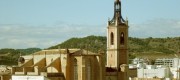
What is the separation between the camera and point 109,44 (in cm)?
5753

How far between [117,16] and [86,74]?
990 centimetres

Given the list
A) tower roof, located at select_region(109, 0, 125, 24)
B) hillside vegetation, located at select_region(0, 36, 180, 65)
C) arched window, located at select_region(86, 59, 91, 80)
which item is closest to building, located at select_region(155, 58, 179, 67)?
hillside vegetation, located at select_region(0, 36, 180, 65)

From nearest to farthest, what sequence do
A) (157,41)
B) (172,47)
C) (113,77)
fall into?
(113,77), (172,47), (157,41)

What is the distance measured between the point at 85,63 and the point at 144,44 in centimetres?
11254

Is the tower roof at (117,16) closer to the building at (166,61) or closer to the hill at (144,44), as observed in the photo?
the building at (166,61)

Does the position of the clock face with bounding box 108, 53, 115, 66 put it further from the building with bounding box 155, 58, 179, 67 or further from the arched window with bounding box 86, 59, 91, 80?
the building with bounding box 155, 58, 179, 67

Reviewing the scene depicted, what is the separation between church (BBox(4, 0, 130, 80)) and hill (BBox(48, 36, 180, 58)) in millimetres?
80794

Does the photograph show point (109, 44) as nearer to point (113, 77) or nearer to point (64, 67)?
point (113, 77)

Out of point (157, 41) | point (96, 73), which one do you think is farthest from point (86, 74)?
point (157, 41)

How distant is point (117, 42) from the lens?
56750 mm

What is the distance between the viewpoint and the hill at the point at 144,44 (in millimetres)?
144250

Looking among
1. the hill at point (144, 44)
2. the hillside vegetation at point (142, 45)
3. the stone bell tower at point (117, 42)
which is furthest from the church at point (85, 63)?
the hill at point (144, 44)

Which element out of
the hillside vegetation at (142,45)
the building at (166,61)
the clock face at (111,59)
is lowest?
the building at (166,61)

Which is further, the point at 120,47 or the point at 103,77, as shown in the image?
the point at 120,47
